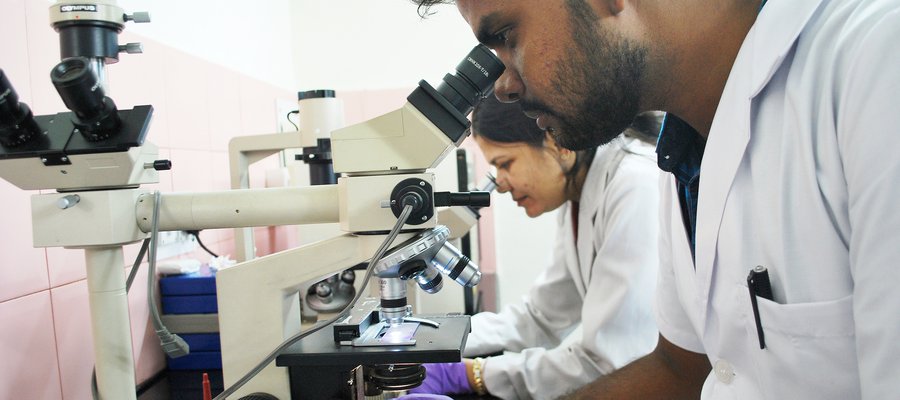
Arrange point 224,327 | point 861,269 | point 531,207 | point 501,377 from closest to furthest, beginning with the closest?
point 861,269 → point 224,327 → point 501,377 → point 531,207

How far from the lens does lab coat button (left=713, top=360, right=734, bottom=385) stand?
31.0 inches

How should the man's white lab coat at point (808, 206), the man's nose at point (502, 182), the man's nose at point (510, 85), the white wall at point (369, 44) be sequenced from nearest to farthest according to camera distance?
the man's white lab coat at point (808, 206) → the man's nose at point (510, 85) → the man's nose at point (502, 182) → the white wall at point (369, 44)

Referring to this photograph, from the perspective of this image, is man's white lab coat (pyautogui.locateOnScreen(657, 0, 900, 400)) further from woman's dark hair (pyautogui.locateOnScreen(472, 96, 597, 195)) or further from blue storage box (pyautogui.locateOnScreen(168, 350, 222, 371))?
blue storage box (pyautogui.locateOnScreen(168, 350, 222, 371))

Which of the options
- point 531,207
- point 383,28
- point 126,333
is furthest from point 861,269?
point 383,28

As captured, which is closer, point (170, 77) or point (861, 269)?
point (861, 269)

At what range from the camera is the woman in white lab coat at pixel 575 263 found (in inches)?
50.6

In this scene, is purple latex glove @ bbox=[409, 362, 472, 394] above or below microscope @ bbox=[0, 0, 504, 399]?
below

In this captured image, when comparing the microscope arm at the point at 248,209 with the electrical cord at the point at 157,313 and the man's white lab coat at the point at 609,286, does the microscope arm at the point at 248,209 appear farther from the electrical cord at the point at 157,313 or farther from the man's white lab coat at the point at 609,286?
the man's white lab coat at the point at 609,286

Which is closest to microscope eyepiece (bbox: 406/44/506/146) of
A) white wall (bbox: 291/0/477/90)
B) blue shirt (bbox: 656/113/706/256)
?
blue shirt (bbox: 656/113/706/256)

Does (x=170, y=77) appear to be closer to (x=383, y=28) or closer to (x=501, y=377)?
(x=501, y=377)

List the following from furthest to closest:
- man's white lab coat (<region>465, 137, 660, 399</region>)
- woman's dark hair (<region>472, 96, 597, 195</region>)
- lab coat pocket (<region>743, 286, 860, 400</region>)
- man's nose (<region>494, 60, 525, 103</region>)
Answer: woman's dark hair (<region>472, 96, 597, 195</region>), man's white lab coat (<region>465, 137, 660, 399</region>), man's nose (<region>494, 60, 525, 103</region>), lab coat pocket (<region>743, 286, 860, 400</region>)

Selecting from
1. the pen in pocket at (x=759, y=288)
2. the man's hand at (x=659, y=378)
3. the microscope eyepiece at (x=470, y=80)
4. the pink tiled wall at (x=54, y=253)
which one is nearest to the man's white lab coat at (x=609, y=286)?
the man's hand at (x=659, y=378)

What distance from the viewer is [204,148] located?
1696mm

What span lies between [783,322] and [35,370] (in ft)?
4.10
